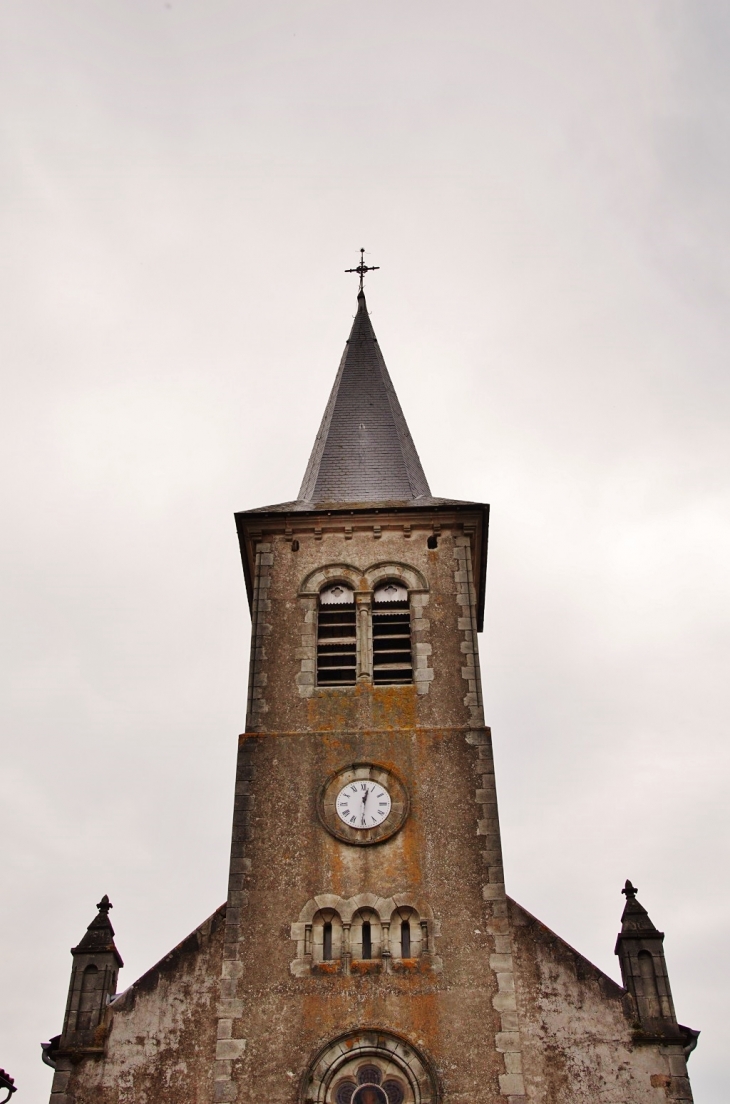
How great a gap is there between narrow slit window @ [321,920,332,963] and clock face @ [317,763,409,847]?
3.58ft

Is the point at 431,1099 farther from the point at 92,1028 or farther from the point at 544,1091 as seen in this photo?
the point at 92,1028

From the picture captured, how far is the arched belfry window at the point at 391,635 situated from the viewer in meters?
15.9

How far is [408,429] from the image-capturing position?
2219cm

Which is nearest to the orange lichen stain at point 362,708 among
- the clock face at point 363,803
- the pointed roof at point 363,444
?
the clock face at point 363,803

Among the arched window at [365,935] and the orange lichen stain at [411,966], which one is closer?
the orange lichen stain at [411,966]

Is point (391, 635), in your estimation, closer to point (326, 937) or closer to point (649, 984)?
point (326, 937)

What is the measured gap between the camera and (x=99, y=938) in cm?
1372

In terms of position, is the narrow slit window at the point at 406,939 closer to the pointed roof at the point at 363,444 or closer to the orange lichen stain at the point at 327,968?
the orange lichen stain at the point at 327,968

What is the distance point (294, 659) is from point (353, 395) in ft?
24.6

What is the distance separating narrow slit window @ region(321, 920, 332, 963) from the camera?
13.2 m

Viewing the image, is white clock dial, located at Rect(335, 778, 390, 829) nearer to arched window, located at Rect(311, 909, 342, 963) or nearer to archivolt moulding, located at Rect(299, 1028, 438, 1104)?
arched window, located at Rect(311, 909, 342, 963)

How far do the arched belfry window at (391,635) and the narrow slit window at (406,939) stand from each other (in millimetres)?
3545

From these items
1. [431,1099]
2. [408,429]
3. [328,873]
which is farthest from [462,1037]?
[408,429]

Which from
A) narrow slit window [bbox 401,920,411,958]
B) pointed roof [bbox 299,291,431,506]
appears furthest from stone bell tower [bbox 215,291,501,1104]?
pointed roof [bbox 299,291,431,506]
